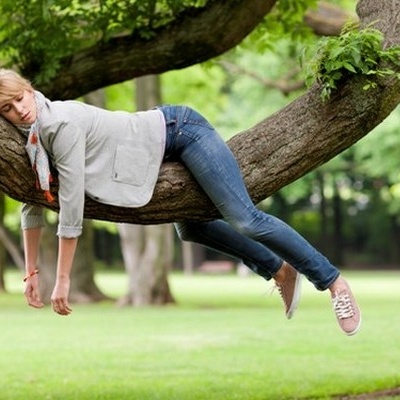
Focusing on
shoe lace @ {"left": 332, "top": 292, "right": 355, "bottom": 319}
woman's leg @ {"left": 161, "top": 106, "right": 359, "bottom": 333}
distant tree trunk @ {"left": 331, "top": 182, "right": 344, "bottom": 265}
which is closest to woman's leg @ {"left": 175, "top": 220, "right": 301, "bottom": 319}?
shoe lace @ {"left": 332, "top": 292, "right": 355, "bottom": 319}

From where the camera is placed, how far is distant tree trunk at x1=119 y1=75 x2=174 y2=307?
24484 mm

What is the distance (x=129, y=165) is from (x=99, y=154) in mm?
178

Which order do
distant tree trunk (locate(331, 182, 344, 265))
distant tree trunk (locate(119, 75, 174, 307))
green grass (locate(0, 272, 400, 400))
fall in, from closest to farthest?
1. green grass (locate(0, 272, 400, 400))
2. distant tree trunk (locate(119, 75, 174, 307))
3. distant tree trunk (locate(331, 182, 344, 265))

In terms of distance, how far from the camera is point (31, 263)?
21.4 feet

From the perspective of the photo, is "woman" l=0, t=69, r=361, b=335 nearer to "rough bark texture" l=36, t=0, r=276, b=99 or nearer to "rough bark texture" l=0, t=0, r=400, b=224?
"rough bark texture" l=0, t=0, r=400, b=224

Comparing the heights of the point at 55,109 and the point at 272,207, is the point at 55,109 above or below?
above

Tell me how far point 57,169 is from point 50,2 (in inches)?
113

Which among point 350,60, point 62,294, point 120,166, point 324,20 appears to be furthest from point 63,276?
point 324,20

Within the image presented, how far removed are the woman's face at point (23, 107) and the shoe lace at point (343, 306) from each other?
2.09 m

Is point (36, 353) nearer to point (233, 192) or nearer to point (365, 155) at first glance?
point (233, 192)

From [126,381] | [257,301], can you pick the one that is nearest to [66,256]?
[126,381]

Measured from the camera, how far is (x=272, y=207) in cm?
5688

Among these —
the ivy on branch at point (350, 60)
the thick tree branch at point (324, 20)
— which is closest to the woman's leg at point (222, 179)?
the ivy on branch at point (350, 60)

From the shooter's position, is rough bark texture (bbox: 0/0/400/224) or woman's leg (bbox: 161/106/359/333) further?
rough bark texture (bbox: 0/0/400/224)
